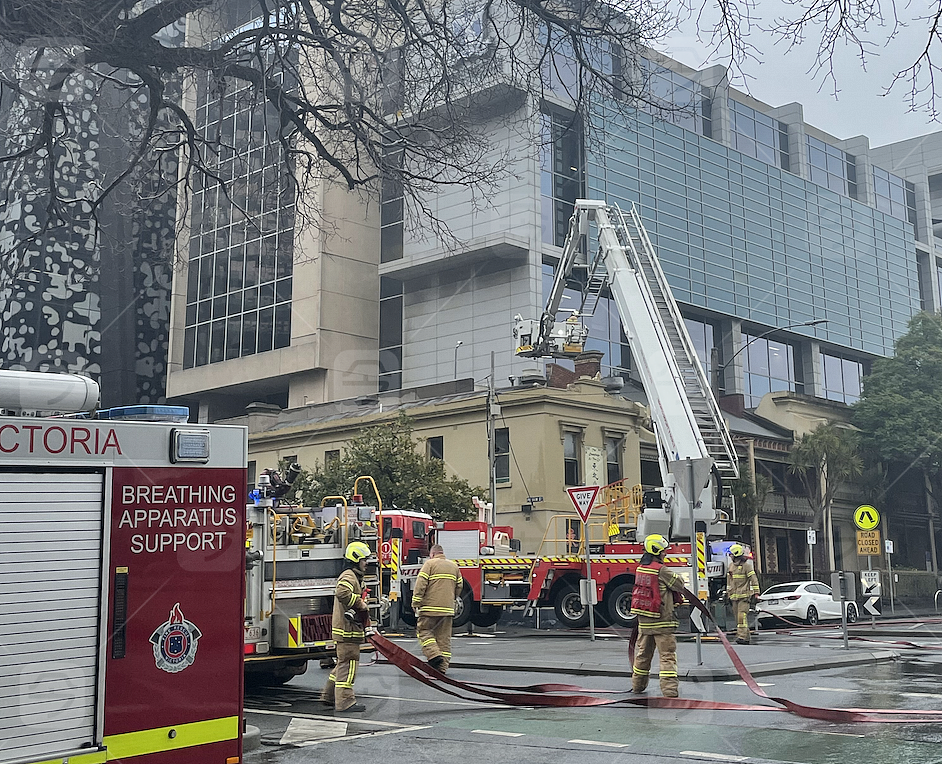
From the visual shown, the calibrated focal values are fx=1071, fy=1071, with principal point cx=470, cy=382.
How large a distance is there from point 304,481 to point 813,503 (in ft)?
73.4

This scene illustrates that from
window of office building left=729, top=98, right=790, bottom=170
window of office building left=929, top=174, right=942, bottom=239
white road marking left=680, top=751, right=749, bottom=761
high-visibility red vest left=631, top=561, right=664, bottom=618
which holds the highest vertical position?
window of office building left=929, top=174, right=942, bottom=239

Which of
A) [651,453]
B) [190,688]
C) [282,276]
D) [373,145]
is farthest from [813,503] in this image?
[190,688]

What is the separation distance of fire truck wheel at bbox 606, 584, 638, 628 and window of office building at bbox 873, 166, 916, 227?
2202 inches

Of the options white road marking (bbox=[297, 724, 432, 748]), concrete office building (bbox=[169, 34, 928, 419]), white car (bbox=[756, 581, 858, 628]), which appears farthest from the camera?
concrete office building (bbox=[169, 34, 928, 419])

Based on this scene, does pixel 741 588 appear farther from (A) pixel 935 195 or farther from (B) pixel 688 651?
(A) pixel 935 195

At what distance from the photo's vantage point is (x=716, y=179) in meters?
55.5

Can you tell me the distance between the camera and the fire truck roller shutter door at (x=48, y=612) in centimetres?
479

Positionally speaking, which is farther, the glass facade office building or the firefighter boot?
the glass facade office building

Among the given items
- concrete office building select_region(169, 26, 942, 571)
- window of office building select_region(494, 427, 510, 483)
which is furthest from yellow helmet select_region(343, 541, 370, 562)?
concrete office building select_region(169, 26, 942, 571)

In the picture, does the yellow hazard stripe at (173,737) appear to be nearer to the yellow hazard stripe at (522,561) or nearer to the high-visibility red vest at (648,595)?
the high-visibility red vest at (648,595)

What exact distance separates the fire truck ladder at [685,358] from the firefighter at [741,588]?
992 millimetres

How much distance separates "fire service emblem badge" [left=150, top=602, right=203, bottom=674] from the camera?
534 cm

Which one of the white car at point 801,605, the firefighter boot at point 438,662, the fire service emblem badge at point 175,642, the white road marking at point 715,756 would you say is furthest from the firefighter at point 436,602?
the white car at point 801,605

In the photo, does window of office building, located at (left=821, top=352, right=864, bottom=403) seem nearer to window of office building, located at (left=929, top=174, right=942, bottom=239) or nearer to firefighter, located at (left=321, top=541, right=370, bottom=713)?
window of office building, located at (left=929, top=174, right=942, bottom=239)
